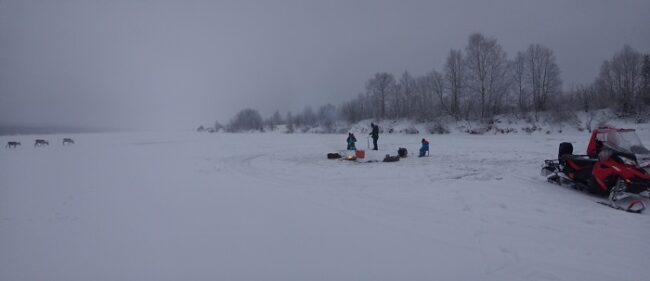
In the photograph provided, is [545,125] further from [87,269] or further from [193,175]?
[87,269]

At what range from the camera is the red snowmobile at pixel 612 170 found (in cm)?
570

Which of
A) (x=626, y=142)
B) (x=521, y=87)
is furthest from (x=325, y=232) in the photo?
(x=521, y=87)

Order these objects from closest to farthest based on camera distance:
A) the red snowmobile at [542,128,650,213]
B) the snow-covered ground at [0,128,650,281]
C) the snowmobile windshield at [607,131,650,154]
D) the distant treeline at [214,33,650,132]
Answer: the snow-covered ground at [0,128,650,281] < the red snowmobile at [542,128,650,213] < the snowmobile windshield at [607,131,650,154] < the distant treeline at [214,33,650,132]

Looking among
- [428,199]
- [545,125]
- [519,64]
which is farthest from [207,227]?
[519,64]

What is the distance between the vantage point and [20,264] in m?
3.84

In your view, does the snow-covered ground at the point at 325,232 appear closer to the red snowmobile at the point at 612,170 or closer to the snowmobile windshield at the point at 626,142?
the red snowmobile at the point at 612,170

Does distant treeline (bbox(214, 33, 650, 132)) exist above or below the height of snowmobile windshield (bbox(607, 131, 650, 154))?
above

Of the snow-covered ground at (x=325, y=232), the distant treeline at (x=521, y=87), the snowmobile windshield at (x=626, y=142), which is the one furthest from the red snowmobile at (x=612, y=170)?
the distant treeline at (x=521, y=87)

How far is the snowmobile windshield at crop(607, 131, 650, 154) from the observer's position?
6.45 metres

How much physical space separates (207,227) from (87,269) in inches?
64.2

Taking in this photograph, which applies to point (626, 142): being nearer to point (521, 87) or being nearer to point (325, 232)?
point (325, 232)

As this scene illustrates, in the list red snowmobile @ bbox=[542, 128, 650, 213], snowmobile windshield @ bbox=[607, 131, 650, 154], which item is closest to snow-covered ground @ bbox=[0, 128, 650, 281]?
red snowmobile @ bbox=[542, 128, 650, 213]

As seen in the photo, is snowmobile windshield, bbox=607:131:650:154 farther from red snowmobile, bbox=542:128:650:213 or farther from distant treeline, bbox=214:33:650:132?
distant treeline, bbox=214:33:650:132

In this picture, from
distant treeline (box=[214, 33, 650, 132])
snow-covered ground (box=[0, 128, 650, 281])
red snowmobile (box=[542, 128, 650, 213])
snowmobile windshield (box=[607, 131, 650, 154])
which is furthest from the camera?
distant treeline (box=[214, 33, 650, 132])
